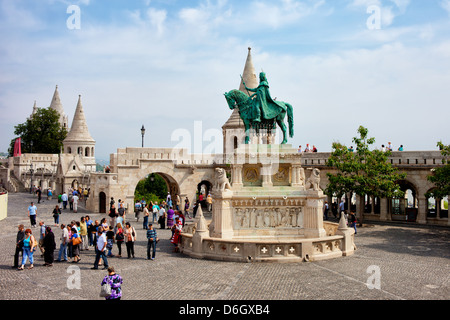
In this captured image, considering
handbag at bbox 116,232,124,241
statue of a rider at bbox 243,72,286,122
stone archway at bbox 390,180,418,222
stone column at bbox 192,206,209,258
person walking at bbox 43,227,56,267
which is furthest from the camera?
stone archway at bbox 390,180,418,222

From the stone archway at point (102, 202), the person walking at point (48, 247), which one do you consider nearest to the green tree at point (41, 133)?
the stone archway at point (102, 202)

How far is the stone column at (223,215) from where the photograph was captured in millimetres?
15320

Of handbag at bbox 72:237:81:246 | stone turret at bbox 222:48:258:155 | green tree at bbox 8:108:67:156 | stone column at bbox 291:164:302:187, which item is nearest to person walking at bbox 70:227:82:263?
handbag at bbox 72:237:81:246

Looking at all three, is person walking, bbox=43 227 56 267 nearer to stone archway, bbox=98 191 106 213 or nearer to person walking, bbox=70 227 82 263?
person walking, bbox=70 227 82 263

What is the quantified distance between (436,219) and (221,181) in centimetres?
1572

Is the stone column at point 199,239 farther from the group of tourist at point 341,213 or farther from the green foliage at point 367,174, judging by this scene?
the green foliage at point 367,174

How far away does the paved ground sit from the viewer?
10219 mm

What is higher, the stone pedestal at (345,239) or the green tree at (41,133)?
the green tree at (41,133)

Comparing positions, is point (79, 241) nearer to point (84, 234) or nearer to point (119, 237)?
point (119, 237)

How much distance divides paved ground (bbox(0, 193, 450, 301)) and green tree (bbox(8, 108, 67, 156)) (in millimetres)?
54005

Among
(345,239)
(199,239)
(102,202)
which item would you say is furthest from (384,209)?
(102,202)
